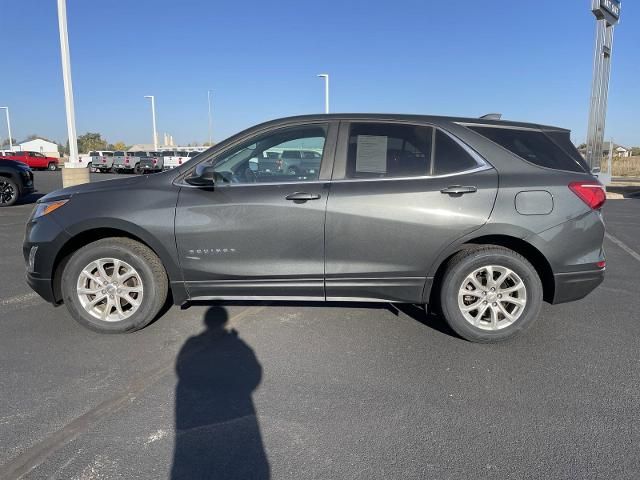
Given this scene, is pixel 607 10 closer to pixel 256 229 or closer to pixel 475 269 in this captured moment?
pixel 475 269

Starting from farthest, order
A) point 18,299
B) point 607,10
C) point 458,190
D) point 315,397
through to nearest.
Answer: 1. point 607,10
2. point 18,299
3. point 458,190
4. point 315,397

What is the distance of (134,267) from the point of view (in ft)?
12.4

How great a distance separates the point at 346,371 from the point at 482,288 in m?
1.29

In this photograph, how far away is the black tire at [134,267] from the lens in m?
3.75

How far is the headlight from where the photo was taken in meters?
3.83

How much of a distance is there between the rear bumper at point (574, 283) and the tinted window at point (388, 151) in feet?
4.45

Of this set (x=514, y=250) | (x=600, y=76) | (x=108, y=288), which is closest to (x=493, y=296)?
(x=514, y=250)

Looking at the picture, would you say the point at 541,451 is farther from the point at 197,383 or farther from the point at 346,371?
the point at 197,383

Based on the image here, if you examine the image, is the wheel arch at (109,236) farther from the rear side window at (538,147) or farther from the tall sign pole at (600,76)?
the tall sign pole at (600,76)

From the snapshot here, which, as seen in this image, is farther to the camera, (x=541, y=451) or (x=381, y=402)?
(x=381, y=402)

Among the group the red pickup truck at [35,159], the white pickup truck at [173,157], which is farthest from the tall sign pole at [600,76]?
the red pickup truck at [35,159]

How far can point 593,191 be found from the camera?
3627 mm

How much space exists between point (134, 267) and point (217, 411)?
5.12 ft

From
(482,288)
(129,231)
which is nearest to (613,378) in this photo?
(482,288)
